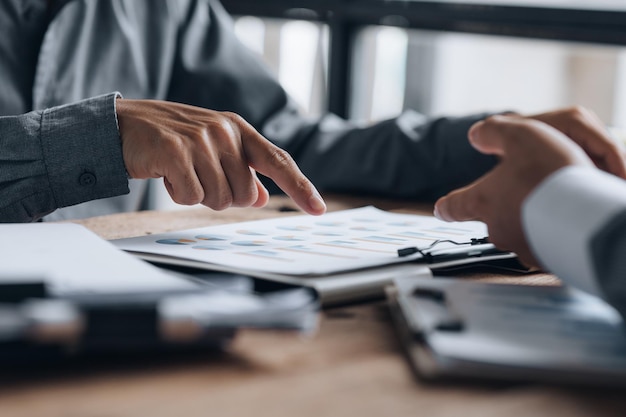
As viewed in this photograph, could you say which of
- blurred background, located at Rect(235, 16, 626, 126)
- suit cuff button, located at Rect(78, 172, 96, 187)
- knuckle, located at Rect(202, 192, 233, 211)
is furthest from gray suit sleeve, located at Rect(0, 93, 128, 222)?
blurred background, located at Rect(235, 16, 626, 126)

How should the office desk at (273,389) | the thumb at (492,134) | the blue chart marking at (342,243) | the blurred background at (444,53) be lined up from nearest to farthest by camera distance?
the office desk at (273,389) < the thumb at (492,134) < the blue chart marking at (342,243) < the blurred background at (444,53)

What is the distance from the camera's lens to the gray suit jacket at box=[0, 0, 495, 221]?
48.0 inches

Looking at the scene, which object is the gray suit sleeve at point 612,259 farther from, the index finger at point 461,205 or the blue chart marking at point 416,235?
the blue chart marking at point 416,235

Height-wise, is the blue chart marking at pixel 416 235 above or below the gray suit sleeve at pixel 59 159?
below

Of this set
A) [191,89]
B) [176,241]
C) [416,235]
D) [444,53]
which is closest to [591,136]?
[416,235]

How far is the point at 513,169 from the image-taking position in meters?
0.61

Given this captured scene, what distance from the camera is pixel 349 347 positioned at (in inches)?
20.3

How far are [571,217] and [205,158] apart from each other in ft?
1.22

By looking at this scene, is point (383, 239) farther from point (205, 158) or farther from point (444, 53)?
point (444, 53)

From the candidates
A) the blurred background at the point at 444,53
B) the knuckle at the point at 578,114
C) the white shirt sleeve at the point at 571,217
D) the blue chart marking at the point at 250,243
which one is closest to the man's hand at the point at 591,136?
the knuckle at the point at 578,114

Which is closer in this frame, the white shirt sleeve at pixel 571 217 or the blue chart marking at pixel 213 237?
the white shirt sleeve at pixel 571 217

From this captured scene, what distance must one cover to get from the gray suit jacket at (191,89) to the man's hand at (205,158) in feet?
0.43

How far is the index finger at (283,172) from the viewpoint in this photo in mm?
812

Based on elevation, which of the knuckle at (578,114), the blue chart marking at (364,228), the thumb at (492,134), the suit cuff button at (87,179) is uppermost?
the thumb at (492,134)
